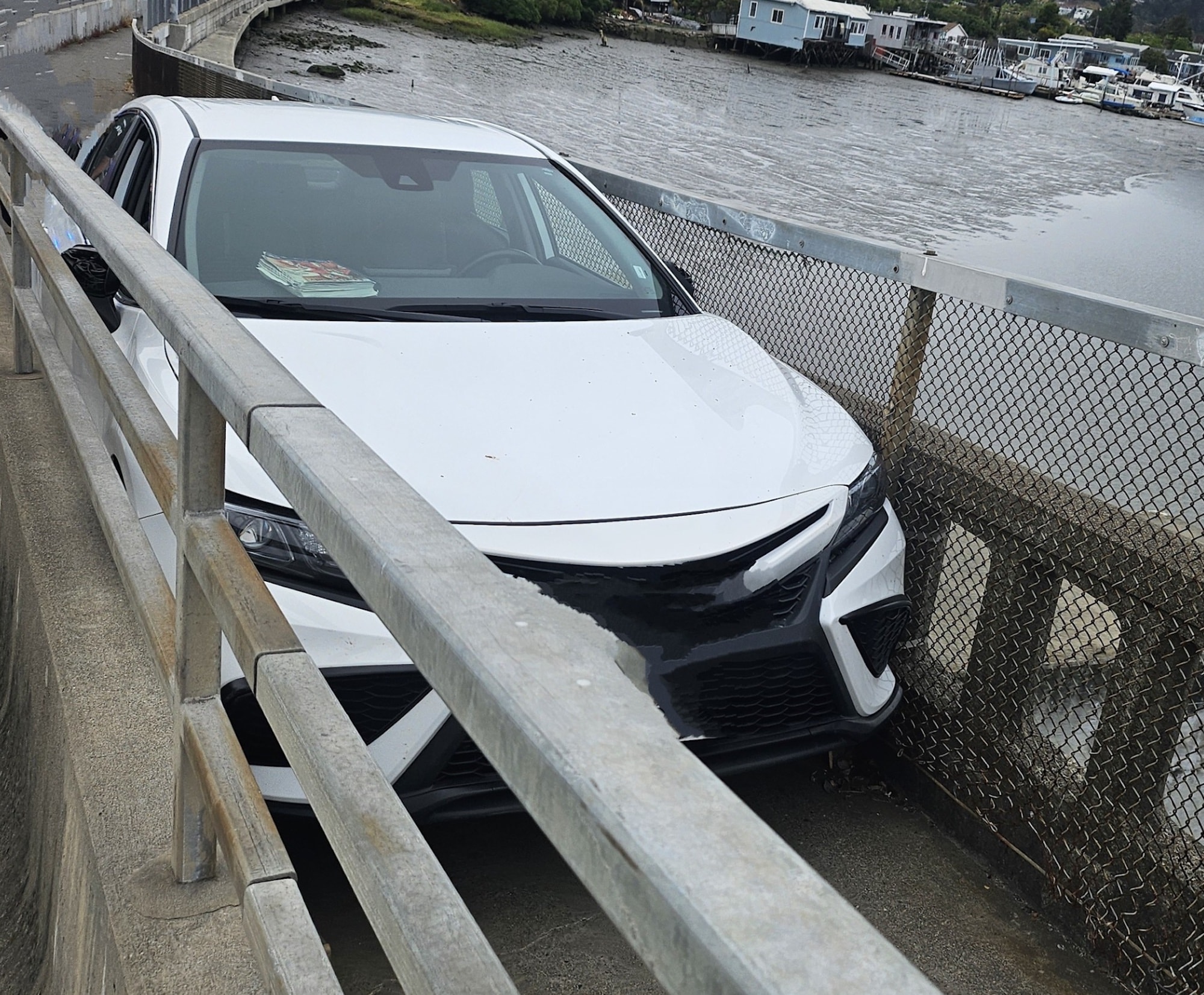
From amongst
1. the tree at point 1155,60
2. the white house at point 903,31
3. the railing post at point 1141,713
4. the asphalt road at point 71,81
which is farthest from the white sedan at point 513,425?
the tree at point 1155,60

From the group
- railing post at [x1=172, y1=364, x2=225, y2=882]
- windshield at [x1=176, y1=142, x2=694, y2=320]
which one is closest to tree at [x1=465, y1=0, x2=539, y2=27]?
windshield at [x1=176, y1=142, x2=694, y2=320]

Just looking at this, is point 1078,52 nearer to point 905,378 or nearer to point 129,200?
point 905,378

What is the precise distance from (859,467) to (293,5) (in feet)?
218

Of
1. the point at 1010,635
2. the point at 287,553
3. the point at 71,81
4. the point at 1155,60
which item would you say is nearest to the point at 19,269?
the point at 287,553

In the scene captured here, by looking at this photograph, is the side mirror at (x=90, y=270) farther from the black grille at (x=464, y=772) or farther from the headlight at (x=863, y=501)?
the headlight at (x=863, y=501)

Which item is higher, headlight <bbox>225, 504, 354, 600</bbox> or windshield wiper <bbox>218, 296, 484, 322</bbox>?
windshield wiper <bbox>218, 296, 484, 322</bbox>

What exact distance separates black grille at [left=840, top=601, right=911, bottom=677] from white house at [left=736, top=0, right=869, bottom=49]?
11513cm

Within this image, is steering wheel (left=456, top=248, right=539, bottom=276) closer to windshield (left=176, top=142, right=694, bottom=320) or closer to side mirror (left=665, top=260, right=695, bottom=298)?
windshield (left=176, top=142, right=694, bottom=320)

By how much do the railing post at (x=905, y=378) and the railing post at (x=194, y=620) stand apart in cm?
252

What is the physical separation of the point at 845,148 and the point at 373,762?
5653 centimetres

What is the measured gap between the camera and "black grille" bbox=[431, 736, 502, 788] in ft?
8.87

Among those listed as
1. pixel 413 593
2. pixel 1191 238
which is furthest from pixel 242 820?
pixel 1191 238

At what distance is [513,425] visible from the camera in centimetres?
317

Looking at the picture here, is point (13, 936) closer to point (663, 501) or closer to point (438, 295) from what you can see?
point (663, 501)
